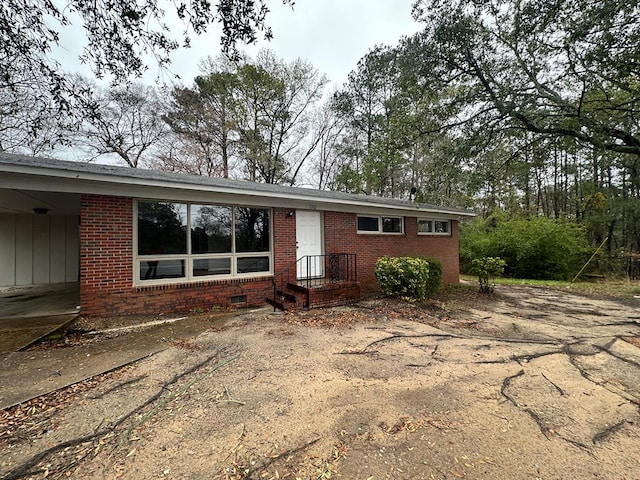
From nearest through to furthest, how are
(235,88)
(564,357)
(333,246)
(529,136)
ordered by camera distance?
(564,357) < (333,246) < (529,136) < (235,88)

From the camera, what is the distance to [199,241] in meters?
6.34

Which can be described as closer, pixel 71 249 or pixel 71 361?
pixel 71 361

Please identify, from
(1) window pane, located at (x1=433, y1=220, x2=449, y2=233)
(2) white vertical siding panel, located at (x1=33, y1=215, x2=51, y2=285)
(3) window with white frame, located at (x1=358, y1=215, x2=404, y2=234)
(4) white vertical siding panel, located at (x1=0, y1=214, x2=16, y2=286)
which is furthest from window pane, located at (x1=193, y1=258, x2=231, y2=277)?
(1) window pane, located at (x1=433, y1=220, x2=449, y2=233)

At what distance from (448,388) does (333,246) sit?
550 cm

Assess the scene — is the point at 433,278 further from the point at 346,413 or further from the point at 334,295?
the point at 346,413

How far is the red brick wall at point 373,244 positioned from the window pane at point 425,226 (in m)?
0.25

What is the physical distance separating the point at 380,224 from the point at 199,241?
5690 mm

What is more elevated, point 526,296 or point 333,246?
point 333,246

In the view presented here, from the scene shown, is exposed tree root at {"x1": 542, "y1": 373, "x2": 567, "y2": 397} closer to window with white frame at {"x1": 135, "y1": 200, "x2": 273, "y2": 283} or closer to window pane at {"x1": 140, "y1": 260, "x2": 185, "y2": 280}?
window with white frame at {"x1": 135, "y1": 200, "x2": 273, "y2": 283}

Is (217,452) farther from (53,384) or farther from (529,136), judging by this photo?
(529,136)

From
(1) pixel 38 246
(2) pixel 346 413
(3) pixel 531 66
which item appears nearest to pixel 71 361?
(2) pixel 346 413

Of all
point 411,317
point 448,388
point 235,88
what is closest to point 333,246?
point 411,317

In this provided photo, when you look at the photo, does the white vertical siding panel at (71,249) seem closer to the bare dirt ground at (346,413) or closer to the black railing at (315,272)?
the black railing at (315,272)

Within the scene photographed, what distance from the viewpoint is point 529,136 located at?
973 centimetres
